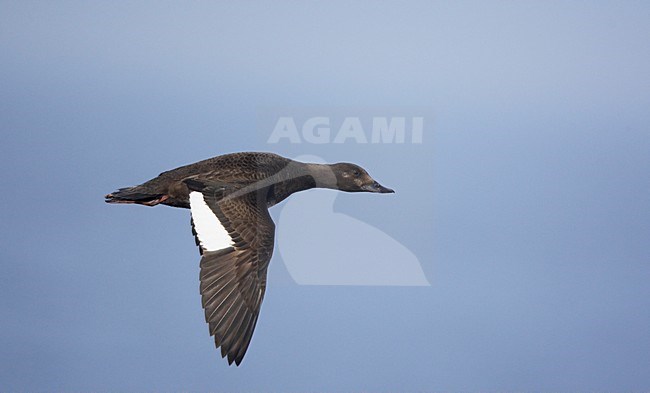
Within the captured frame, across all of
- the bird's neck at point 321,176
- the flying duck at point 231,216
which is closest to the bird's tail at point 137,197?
the flying duck at point 231,216

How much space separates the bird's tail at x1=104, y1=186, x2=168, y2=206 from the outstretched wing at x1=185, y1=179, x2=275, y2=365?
1.05 ft

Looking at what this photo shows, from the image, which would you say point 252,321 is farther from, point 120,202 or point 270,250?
point 120,202

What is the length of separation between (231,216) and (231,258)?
0.89 ft

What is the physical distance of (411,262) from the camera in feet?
25.5

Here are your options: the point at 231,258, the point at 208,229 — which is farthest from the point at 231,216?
the point at 231,258

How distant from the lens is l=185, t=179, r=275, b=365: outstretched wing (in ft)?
22.4

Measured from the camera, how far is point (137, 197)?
7523 millimetres

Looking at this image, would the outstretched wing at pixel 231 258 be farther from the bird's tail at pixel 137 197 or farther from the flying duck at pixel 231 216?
the bird's tail at pixel 137 197

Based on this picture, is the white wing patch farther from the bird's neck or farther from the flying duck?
the bird's neck

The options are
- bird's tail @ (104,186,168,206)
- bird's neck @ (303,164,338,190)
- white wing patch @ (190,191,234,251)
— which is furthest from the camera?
bird's neck @ (303,164,338,190)

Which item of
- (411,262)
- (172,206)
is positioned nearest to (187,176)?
(172,206)

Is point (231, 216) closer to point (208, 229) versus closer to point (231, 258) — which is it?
point (208, 229)

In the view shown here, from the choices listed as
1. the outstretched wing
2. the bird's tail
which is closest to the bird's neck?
the outstretched wing

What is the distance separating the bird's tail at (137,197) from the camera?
7.52 m
